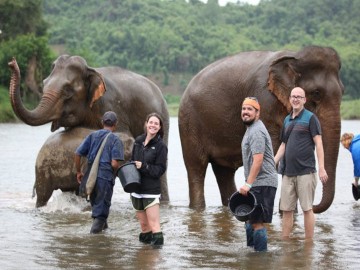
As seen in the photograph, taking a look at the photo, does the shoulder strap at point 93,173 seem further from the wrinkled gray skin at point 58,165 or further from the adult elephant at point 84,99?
the wrinkled gray skin at point 58,165

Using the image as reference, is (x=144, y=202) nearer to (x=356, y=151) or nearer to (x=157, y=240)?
(x=157, y=240)

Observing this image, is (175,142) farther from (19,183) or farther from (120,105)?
(120,105)

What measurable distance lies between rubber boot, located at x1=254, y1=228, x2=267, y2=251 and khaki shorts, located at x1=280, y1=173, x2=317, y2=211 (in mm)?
668

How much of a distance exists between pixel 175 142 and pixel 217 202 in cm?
2627

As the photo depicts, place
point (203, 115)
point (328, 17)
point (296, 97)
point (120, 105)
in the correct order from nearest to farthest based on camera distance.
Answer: point (296, 97)
point (203, 115)
point (120, 105)
point (328, 17)

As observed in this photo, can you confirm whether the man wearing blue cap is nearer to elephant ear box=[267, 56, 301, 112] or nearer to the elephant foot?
the elephant foot

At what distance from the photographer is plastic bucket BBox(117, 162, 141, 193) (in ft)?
28.6

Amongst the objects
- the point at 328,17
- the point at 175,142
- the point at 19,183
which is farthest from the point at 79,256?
the point at 328,17

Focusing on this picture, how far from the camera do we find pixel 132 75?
13930 mm

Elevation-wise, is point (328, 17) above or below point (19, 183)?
above

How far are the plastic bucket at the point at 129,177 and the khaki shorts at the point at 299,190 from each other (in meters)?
1.47

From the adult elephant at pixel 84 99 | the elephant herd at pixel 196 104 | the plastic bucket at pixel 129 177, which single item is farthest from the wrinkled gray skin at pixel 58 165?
the plastic bucket at pixel 129 177

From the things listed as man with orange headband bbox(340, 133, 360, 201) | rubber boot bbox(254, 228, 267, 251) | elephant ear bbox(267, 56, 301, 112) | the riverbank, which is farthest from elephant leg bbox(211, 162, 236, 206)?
the riverbank

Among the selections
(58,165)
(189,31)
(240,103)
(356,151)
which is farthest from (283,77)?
(189,31)
